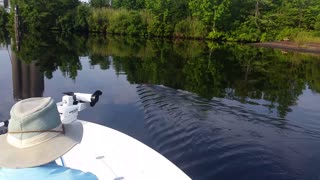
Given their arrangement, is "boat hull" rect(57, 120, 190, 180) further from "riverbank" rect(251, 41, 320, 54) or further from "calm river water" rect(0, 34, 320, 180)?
"riverbank" rect(251, 41, 320, 54)

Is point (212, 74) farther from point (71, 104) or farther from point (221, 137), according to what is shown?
point (71, 104)

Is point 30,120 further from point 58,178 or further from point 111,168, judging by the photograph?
point 111,168

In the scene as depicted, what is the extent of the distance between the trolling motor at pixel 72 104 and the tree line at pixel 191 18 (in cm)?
3301

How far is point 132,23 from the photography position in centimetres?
3703

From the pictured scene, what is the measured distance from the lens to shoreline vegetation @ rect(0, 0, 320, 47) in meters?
35.8

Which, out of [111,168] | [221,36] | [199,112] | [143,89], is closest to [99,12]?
[221,36]

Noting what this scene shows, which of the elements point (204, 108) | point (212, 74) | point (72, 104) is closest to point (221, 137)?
point (204, 108)

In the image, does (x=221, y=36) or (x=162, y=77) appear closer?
(x=162, y=77)

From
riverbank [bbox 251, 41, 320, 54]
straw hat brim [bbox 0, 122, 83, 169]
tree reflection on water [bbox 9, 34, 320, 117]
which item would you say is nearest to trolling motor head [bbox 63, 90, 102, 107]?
straw hat brim [bbox 0, 122, 83, 169]

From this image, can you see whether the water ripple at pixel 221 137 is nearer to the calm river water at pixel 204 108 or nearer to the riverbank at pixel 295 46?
the calm river water at pixel 204 108

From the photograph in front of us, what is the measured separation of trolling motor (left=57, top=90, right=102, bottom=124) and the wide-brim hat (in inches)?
73.3

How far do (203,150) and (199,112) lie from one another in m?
2.34

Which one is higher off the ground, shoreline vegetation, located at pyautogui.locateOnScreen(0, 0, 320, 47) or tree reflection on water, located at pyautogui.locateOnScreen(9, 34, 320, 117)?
shoreline vegetation, located at pyautogui.locateOnScreen(0, 0, 320, 47)

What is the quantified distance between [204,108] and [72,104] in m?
5.46
